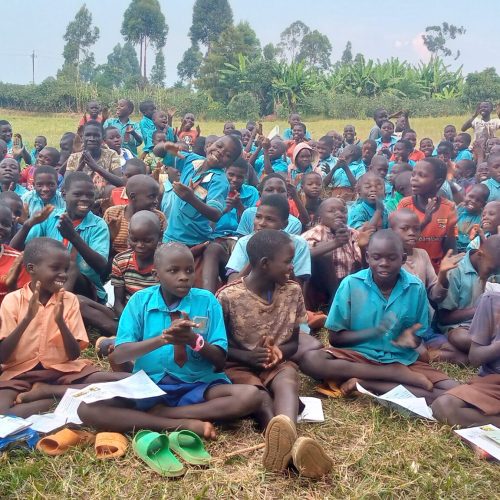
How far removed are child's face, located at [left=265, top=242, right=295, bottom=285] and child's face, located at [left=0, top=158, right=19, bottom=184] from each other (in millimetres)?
3468

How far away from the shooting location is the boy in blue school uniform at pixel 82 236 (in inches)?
169

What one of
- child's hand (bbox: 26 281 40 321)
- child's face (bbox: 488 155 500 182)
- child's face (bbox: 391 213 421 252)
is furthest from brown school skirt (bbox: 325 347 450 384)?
child's face (bbox: 488 155 500 182)

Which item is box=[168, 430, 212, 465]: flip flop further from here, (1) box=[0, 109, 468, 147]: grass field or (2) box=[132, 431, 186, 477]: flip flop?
(1) box=[0, 109, 468, 147]: grass field

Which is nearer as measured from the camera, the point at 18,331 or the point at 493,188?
the point at 18,331

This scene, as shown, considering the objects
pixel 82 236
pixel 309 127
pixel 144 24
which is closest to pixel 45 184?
pixel 82 236

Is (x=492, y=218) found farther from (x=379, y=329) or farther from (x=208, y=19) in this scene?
(x=208, y=19)

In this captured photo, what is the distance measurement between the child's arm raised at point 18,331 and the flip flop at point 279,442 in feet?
4.10

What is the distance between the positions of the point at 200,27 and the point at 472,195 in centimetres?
4102

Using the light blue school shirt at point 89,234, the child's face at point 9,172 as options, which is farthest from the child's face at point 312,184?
the child's face at point 9,172

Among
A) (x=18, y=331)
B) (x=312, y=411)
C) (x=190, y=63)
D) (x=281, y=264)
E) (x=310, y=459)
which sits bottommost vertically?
(x=312, y=411)

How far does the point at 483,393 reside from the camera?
3.11 metres

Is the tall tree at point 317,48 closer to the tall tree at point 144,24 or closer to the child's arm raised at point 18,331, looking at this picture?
the tall tree at point 144,24

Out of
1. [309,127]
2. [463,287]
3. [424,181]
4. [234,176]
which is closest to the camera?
[463,287]

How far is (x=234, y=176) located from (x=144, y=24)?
40055 millimetres
